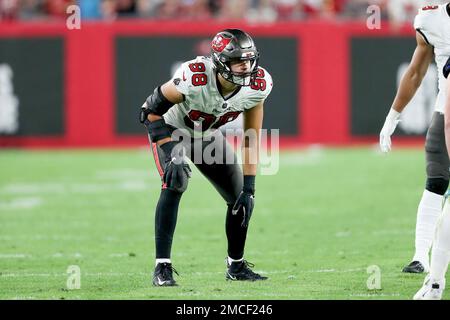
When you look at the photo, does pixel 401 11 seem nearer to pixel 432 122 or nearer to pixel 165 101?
pixel 432 122

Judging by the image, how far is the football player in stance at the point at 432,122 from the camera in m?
7.15

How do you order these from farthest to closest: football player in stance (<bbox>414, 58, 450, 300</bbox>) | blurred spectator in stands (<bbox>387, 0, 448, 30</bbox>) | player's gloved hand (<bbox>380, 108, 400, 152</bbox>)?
blurred spectator in stands (<bbox>387, 0, 448, 30</bbox>)
player's gloved hand (<bbox>380, 108, 400, 152</bbox>)
football player in stance (<bbox>414, 58, 450, 300</bbox>)

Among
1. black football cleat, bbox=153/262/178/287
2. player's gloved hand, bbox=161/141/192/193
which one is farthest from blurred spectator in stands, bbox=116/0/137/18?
black football cleat, bbox=153/262/178/287

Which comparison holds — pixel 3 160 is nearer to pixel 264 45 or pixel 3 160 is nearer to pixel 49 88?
pixel 49 88

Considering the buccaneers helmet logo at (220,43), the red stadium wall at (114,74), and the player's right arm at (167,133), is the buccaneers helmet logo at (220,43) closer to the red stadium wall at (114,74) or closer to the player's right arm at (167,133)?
the player's right arm at (167,133)

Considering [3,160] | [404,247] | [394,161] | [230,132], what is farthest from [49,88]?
[404,247]

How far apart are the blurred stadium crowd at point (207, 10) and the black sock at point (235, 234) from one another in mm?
10124

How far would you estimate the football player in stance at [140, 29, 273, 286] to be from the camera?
22.2ft

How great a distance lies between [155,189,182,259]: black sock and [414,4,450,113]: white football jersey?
1.93 meters

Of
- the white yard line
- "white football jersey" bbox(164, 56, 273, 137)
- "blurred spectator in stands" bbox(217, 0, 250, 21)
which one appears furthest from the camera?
"blurred spectator in stands" bbox(217, 0, 250, 21)

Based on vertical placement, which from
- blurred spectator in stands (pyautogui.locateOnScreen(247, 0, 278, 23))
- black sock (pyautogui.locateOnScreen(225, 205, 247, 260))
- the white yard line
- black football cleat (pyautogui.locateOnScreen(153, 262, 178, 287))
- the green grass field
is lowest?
the white yard line

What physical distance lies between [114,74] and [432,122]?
1024 centimetres

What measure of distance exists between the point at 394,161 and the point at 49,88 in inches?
224

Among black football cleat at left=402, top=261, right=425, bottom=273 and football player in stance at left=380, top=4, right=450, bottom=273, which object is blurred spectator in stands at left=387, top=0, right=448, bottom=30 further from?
black football cleat at left=402, top=261, right=425, bottom=273
